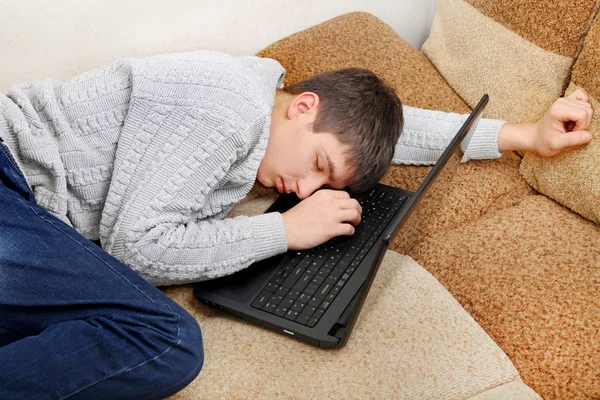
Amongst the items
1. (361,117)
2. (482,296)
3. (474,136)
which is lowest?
(482,296)

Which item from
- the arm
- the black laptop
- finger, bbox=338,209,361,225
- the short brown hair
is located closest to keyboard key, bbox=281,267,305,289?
the black laptop

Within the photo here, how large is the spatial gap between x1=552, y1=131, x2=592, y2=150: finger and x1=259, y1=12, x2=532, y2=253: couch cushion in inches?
6.0

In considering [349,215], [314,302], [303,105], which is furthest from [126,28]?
[314,302]

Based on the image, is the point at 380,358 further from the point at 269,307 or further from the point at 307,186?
the point at 307,186

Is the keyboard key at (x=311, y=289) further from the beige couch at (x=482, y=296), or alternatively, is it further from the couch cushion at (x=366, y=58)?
the couch cushion at (x=366, y=58)

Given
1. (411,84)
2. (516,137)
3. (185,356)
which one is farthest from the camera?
(411,84)

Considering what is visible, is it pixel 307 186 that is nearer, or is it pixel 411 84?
pixel 307 186

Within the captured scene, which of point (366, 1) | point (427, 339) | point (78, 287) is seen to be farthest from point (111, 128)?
point (366, 1)

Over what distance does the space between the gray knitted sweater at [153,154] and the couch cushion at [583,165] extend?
579 millimetres

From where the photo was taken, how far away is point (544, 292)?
1.09 meters

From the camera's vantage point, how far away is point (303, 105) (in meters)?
1.26

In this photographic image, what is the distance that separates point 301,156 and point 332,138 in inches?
2.7

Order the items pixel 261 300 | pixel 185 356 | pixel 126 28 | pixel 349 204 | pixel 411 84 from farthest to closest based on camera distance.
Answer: pixel 411 84 → pixel 126 28 → pixel 349 204 → pixel 261 300 → pixel 185 356

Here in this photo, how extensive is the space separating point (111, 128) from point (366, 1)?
41.8 inches
